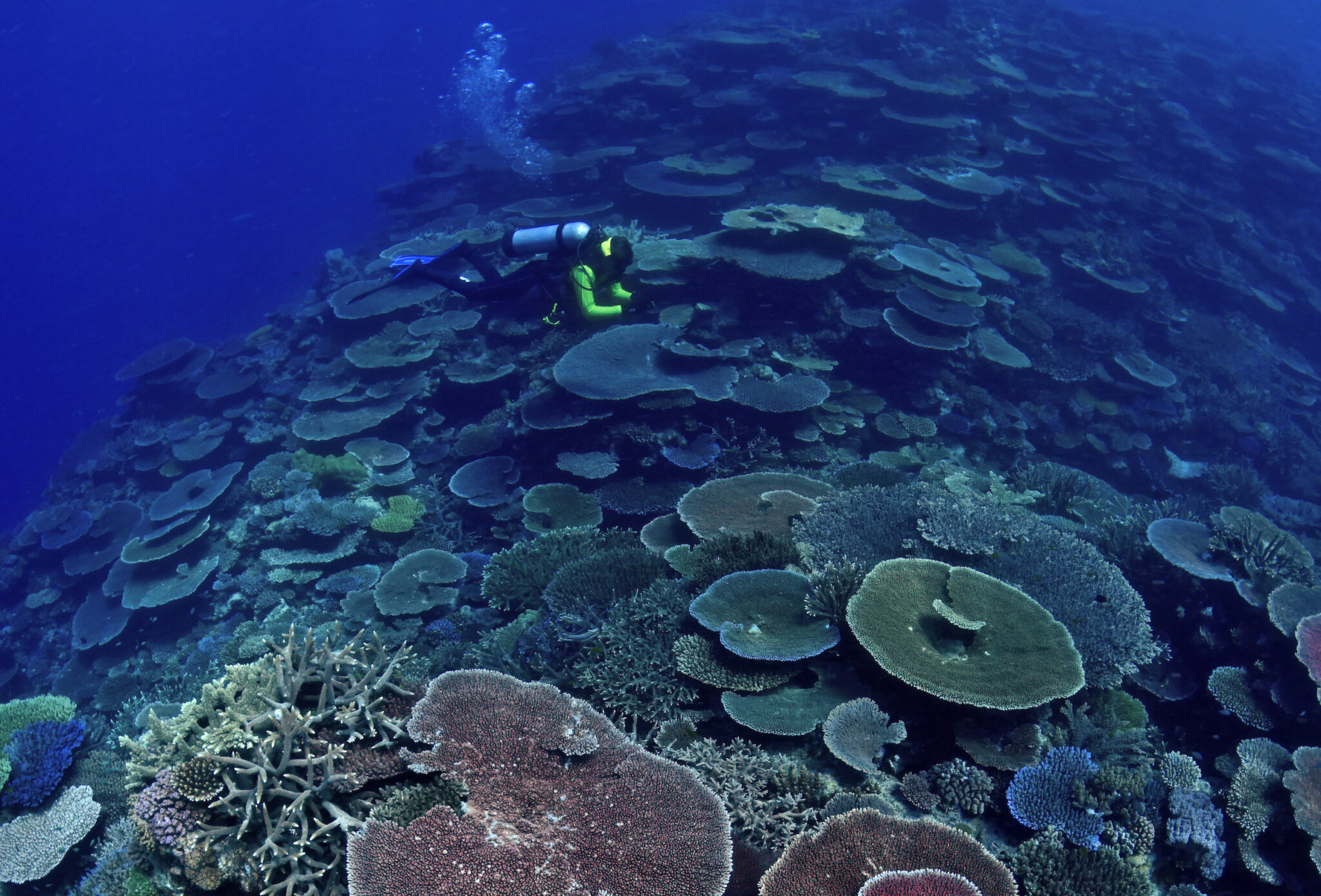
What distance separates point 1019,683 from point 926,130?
16.7 meters

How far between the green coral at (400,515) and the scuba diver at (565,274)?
3388mm

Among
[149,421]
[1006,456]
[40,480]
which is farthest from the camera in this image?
[40,480]

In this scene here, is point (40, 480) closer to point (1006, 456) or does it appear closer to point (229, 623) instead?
point (229, 623)

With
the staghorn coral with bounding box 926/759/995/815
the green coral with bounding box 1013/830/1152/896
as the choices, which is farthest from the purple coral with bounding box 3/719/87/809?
the green coral with bounding box 1013/830/1152/896

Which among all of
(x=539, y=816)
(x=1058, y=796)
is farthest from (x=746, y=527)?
(x=539, y=816)

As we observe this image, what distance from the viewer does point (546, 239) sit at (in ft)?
29.3

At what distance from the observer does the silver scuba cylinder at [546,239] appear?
8.70 meters

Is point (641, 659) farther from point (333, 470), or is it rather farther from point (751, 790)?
point (333, 470)

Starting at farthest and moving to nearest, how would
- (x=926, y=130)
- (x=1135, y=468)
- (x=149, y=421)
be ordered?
(x=926, y=130) < (x=149, y=421) < (x=1135, y=468)

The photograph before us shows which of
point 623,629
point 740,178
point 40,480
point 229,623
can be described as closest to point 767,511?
point 623,629

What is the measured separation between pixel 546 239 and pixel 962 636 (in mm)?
7732

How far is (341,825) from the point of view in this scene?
8.06 feet

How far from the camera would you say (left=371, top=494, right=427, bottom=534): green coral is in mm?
8672

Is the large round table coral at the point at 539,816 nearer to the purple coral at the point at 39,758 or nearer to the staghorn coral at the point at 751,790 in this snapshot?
the staghorn coral at the point at 751,790
